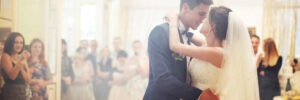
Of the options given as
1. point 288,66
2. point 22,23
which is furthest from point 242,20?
point 22,23

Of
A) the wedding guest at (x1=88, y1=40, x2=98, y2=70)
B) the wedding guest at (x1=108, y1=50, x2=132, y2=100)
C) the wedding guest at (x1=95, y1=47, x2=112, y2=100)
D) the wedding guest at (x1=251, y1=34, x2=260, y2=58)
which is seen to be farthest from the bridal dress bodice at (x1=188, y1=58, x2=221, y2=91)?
the wedding guest at (x1=88, y1=40, x2=98, y2=70)

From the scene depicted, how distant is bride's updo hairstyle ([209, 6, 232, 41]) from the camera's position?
4.89 ft

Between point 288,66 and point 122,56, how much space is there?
110cm

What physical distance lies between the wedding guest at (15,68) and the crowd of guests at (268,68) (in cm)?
166

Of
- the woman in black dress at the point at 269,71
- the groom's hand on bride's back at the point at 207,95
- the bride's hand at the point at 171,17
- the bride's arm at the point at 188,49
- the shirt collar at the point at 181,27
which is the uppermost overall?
the bride's hand at the point at 171,17

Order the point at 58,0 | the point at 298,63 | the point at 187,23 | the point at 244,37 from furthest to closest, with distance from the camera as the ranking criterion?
the point at 58,0 → the point at 298,63 → the point at 187,23 → the point at 244,37

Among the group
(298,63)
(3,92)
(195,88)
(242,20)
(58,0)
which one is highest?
(58,0)

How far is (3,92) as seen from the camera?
2236 millimetres

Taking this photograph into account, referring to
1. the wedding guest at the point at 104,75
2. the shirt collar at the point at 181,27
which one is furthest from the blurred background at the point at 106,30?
the shirt collar at the point at 181,27

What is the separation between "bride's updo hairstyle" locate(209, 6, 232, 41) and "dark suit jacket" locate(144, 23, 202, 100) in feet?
0.79

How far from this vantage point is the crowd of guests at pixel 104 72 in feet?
6.34

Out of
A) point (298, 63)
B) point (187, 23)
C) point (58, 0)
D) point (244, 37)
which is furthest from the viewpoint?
point (58, 0)

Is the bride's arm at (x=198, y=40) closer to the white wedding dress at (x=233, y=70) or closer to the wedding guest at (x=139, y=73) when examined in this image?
the white wedding dress at (x=233, y=70)

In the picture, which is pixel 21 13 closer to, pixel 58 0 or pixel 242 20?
pixel 58 0
